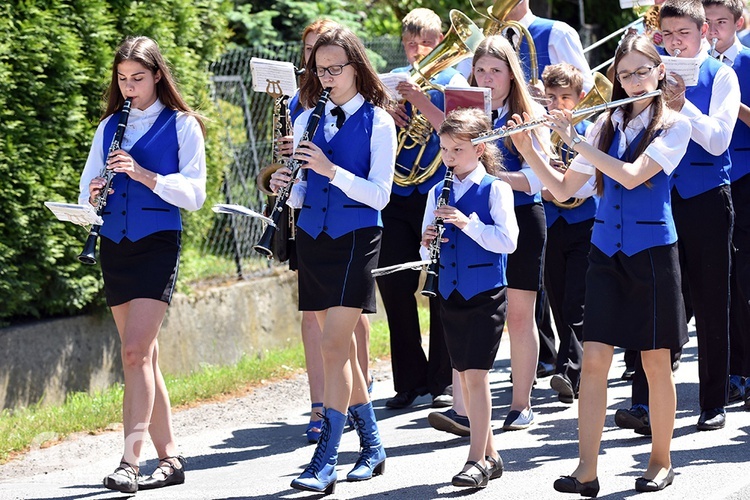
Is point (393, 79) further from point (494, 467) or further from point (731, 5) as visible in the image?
point (494, 467)

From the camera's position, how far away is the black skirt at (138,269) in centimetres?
554

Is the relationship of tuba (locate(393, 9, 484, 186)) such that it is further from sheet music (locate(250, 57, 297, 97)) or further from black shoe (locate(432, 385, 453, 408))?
black shoe (locate(432, 385, 453, 408))

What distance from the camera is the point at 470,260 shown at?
5.45m

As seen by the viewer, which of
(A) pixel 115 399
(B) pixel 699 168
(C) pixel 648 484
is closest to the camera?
(C) pixel 648 484

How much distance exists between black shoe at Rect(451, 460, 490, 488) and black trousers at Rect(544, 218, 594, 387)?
1.89m

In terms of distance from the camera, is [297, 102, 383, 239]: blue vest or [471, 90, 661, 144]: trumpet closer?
[471, 90, 661, 144]: trumpet

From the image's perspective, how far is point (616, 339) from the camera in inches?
196

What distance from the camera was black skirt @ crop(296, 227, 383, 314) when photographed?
17.5 ft

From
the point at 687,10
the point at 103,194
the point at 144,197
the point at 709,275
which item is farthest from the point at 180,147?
the point at 709,275

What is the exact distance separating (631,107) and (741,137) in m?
1.46

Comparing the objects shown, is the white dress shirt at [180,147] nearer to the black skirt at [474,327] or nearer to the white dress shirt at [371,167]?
the white dress shirt at [371,167]

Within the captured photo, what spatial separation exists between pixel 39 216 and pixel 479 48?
2.86 m

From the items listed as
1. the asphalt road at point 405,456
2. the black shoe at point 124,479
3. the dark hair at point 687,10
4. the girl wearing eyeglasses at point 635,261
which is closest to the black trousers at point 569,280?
the asphalt road at point 405,456

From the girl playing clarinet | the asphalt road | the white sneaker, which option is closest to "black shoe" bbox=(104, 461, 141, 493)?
the asphalt road
